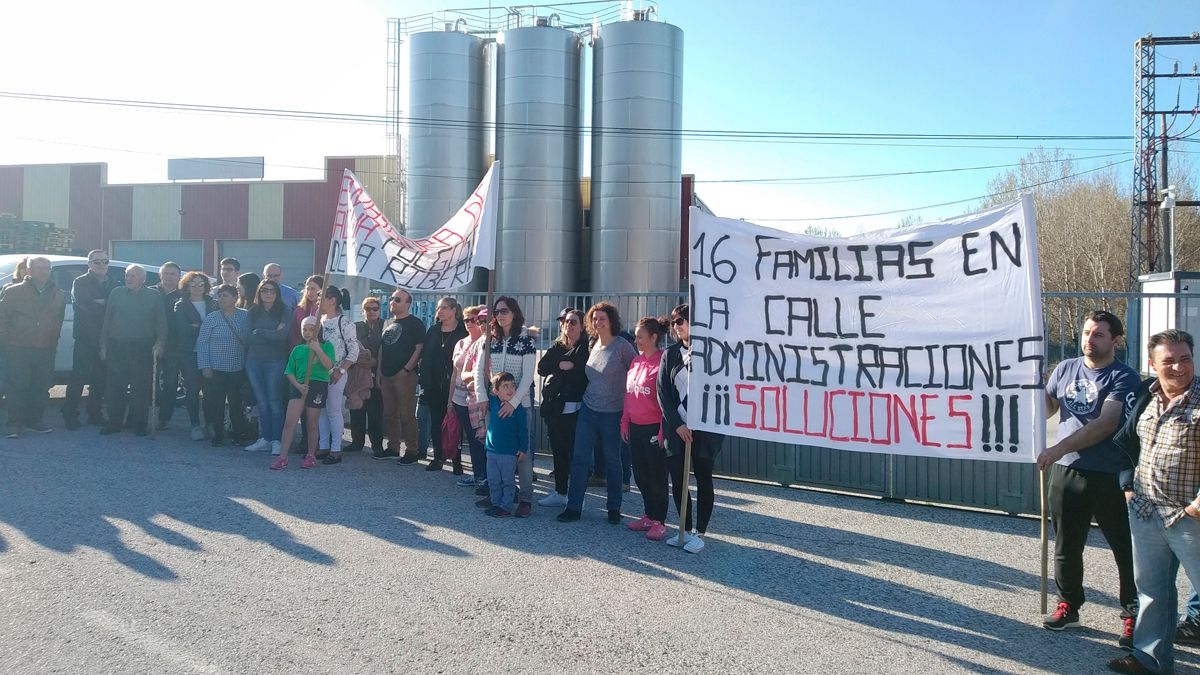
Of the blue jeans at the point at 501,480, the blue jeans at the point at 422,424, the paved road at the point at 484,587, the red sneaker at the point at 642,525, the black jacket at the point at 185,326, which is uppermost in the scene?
the black jacket at the point at 185,326

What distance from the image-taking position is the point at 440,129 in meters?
22.0

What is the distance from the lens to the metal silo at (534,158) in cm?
2152

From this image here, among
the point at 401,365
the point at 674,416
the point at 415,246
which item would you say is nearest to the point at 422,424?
the point at 401,365

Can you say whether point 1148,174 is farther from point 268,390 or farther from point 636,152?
point 268,390

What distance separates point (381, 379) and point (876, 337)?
5.72 m

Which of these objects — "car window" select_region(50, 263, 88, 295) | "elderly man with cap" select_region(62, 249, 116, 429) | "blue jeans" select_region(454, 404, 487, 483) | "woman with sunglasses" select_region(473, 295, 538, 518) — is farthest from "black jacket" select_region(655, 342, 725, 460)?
"car window" select_region(50, 263, 88, 295)

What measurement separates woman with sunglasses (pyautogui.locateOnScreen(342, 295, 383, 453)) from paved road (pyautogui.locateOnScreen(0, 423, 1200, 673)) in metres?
1.83

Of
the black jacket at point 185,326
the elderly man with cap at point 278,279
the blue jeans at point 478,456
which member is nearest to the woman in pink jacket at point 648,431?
the blue jeans at point 478,456

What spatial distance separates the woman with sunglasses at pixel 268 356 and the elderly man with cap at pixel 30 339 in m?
2.53

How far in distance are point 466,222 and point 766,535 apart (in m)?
3.65

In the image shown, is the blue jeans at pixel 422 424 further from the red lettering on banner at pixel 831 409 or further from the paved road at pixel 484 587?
the red lettering on banner at pixel 831 409

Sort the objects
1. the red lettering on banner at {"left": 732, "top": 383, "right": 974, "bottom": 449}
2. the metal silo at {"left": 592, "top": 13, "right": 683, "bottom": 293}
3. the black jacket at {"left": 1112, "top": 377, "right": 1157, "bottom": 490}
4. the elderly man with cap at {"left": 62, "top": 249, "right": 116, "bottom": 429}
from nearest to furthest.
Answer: the black jacket at {"left": 1112, "top": 377, "right": 1157, "bottom": 490} → the red lettering on banner at {"left": 732, "top": 383, "right": 974, "bottom": 449} → the elderly man with cap at {"left": 62, "top": 249, "right": 116, "bottom": 429} → the metal silo at {"left": 592, "top": 13, "right": 683, "bottom": 293}

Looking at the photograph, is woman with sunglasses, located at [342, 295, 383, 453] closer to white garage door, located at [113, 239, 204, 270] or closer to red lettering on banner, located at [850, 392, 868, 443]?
red lettering on banner, located at [850, 392, 868, 443]

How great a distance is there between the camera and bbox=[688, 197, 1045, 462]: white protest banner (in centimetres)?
504
